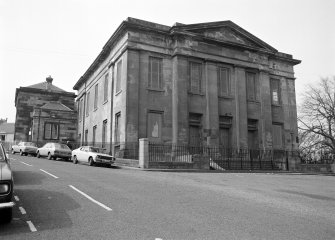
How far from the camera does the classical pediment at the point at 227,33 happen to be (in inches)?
1152

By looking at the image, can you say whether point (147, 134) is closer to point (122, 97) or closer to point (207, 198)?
point (122, 97)

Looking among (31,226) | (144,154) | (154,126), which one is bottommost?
(31,226)

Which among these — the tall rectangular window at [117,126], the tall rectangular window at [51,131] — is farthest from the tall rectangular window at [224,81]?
the tall rectangular window at [51,131]

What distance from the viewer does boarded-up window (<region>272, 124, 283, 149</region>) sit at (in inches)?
1287

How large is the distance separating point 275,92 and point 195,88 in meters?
9.85

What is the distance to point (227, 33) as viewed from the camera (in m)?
31.2

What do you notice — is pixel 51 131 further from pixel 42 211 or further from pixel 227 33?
pixel 42 211

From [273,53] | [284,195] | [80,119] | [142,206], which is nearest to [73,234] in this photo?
[142,206]

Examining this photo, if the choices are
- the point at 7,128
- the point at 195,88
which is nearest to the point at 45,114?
the point at 195,88

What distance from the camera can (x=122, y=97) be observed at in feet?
90.9

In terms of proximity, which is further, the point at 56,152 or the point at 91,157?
the point at 56,152

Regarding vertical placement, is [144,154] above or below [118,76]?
below

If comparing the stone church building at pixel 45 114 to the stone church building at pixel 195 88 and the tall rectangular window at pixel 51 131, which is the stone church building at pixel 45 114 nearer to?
the tall rectangular window at pixel 51 131

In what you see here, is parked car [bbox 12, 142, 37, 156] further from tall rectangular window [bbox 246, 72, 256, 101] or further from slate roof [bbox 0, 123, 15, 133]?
slate roof [bbox 0, 123, 15, 133]
